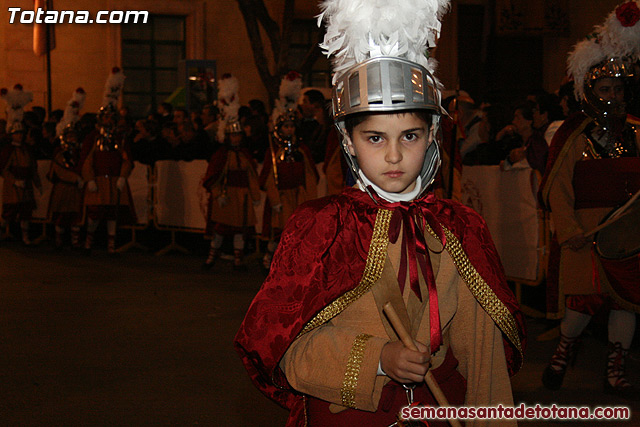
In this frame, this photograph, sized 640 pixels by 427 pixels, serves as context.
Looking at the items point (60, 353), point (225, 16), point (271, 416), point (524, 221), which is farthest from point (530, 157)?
point (225, 16)

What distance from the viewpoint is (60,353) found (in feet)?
22.7

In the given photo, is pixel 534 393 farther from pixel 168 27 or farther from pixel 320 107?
pixel 168 27

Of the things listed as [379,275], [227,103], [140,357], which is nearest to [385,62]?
[379,275]

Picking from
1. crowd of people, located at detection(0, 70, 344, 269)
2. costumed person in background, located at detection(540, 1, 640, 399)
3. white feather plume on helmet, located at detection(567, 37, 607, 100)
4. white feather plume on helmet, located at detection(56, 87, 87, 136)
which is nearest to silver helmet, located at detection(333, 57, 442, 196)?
costumed person in background, located at detection(540, 1, 640, 399)

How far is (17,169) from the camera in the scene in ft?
49.2

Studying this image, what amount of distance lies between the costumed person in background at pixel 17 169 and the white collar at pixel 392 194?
43.8 ft

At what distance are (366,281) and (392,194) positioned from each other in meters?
0.28

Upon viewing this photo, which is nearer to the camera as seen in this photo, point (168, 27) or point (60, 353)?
point (60, 353)

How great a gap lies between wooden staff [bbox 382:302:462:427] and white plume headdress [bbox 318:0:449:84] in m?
0.75

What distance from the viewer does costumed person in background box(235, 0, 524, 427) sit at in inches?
98.9

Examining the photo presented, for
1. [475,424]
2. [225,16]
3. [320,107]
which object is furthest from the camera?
[225,16]

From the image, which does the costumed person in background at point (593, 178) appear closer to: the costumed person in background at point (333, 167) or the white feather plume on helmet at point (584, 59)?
the white feather plume on helmet at point (584, 59)

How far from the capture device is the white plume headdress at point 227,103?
11.4 m

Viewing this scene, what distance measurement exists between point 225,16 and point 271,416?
62.1 feet
